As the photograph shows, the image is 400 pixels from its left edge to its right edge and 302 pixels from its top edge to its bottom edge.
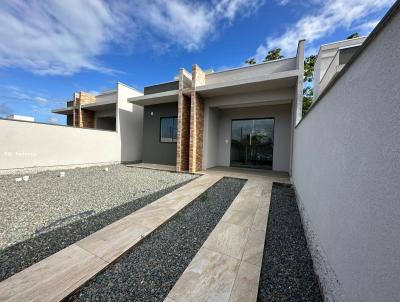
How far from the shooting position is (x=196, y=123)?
6547mm

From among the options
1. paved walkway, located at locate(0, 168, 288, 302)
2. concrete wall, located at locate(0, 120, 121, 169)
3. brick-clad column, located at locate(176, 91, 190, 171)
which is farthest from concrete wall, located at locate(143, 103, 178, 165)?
paved walkway, located at locate(0, 168, 288, 302)

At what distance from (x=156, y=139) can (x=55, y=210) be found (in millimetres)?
6191

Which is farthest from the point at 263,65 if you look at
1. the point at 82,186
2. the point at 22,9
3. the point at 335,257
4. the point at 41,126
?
the point at 41,126

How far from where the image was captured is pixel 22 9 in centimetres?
464

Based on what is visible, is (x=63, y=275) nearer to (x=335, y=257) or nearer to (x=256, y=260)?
(x=256, y=260)

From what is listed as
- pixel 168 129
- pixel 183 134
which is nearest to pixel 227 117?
pixel 183 134

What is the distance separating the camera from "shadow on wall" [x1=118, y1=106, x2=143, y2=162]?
8.97m

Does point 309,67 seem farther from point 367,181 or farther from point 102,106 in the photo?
point 102,106

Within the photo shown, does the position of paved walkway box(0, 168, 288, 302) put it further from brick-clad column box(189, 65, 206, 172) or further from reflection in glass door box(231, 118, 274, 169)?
reflection in glass door box(231, 118, 274, 169)

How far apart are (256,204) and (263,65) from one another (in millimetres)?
5389

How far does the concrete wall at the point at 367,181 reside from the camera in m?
0.70

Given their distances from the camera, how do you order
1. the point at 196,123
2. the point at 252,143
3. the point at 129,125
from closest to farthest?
the point at 196,123, the point at 252,143, the point at 129,125

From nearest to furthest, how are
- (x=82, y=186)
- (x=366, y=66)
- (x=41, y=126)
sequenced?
(x=366, y=66)
(x=82, y=186)
(x=41, y=126)

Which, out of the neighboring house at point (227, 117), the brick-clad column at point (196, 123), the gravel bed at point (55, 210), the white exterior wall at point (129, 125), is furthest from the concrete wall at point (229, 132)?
the white exterior wall at point (129, 125)
